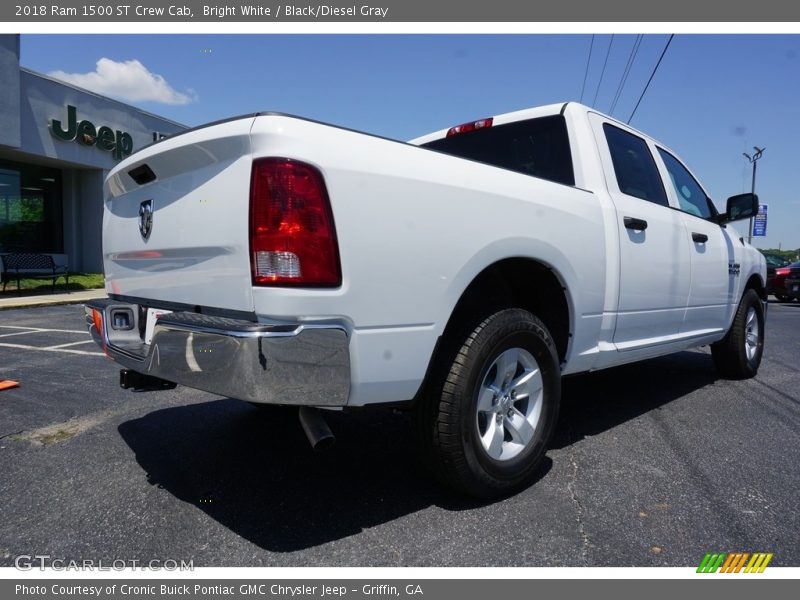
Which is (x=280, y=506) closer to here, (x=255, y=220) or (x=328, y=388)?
(x=328, y=388)

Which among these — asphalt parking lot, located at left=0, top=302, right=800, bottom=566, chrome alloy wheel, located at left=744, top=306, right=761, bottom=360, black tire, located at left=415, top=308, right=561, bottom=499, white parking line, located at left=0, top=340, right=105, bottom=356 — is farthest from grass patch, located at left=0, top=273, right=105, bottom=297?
chrome alloy wheel, located at left=744, top=306, right=761, bottom=360

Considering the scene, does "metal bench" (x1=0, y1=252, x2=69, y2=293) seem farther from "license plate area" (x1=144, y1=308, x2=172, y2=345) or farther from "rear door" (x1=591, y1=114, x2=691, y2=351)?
"rear door" (x1=591, y1=114, x2=691, y2=351)

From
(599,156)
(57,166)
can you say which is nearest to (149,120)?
(57,166)

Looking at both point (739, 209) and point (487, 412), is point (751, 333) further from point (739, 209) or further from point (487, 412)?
point (487, 412)

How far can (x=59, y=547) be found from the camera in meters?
2.12

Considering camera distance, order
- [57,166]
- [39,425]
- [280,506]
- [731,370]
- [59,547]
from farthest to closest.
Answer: [57,166] → [731,370] → [39,425] → [280,506] → [59,547]

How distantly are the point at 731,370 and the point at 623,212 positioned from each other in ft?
9.14

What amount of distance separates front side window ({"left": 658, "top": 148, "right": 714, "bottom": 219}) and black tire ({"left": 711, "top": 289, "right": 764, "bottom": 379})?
3.47 ft

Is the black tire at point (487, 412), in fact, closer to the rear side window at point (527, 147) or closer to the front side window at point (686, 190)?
the rear side window at point (527, 147)

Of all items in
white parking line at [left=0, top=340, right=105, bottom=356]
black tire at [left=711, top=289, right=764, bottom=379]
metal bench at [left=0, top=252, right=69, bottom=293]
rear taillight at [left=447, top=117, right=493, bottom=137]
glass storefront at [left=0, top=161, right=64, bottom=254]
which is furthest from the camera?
glass storefront at [left=0, top=161, right=64, bottom=254]

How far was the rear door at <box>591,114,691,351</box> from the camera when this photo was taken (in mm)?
3293

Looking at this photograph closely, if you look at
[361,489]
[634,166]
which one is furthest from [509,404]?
[634,166]

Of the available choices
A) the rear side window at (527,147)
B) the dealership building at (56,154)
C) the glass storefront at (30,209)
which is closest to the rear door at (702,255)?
the rear side window at (527,147)

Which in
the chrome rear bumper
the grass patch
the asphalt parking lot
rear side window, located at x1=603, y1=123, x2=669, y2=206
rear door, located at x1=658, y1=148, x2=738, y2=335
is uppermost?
rear side window, located at x1=603, y1=123, x2=669, y2=206
